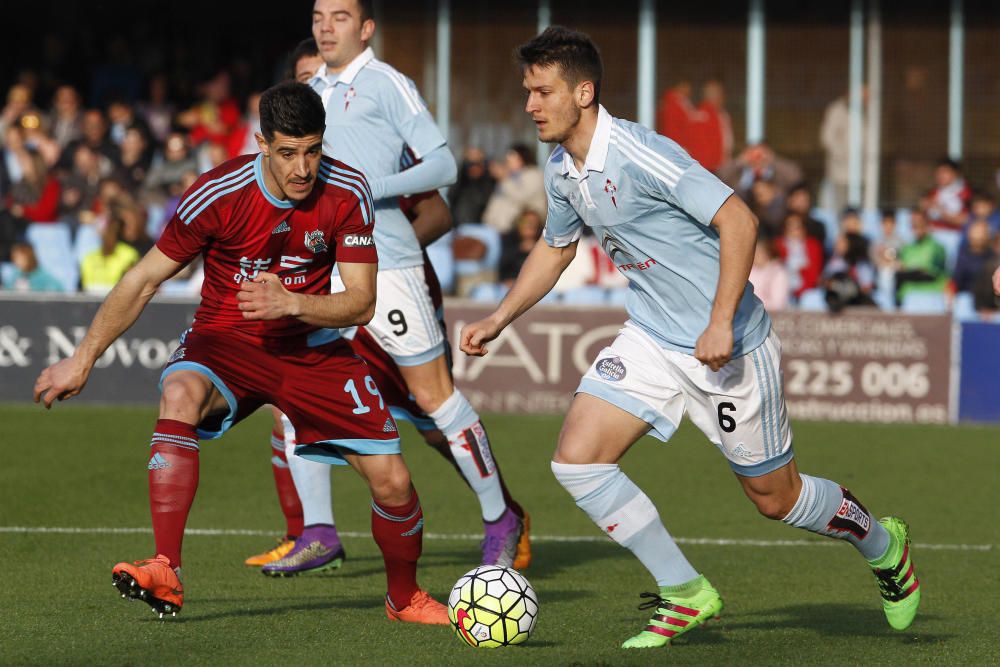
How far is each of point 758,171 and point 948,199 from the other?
2.08 meters

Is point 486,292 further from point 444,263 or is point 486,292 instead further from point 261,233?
point 261,233

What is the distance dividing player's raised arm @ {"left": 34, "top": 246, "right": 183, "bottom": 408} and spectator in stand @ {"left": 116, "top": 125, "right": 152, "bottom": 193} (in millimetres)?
12408

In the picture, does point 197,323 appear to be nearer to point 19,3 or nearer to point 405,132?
point 405,132

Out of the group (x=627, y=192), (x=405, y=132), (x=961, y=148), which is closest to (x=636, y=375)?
(x=627, y=192)

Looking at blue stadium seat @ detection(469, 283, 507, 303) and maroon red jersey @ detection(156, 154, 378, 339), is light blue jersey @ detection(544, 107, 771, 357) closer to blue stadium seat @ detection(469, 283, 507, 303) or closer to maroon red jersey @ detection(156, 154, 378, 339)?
maroon red jersey @ detection(156, 154, 378, 339)

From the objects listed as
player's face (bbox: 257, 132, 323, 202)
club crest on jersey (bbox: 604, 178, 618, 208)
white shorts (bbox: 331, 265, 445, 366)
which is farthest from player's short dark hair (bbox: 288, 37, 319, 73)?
club crest on jersey (bbox: 604, 178, 618, 208)

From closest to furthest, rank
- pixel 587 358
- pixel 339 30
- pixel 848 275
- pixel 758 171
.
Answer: pixel 339 30
pixel 587 358
pixel 848 275
pixel 758 171

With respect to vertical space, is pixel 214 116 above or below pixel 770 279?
above

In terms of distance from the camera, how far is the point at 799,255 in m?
15.7

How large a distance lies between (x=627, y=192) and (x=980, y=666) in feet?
6.59

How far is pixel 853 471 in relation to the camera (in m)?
11.2

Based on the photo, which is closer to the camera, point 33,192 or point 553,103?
point 553,103

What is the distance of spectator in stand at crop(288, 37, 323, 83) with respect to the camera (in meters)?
7.79

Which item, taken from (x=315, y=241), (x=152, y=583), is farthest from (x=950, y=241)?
(x=152, y=583)
